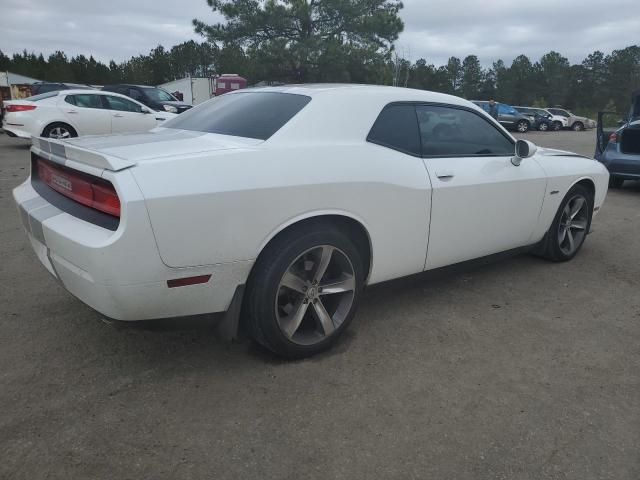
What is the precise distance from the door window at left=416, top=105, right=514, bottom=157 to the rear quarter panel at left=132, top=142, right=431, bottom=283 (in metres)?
0.29

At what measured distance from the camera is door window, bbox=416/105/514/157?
3289mm

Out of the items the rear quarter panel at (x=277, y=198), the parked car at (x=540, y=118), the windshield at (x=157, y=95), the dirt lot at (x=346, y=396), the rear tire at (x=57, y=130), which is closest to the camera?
the dirt lot at (x=346, y=396)

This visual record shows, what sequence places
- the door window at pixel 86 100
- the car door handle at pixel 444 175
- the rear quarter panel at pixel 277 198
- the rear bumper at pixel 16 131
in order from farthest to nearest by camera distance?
1. the door window at pixel 86 100
2. the rear bumper at pixel 16 131
3. the car door handle at pixel 444 175
4. the rear quarter panel at pixel 277 198

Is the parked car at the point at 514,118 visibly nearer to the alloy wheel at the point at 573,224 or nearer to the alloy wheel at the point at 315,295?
the alloy wheel at the point at 573,224

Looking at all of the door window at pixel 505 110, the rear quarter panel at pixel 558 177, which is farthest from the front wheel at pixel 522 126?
the rear quarter panel at pixel 558 177

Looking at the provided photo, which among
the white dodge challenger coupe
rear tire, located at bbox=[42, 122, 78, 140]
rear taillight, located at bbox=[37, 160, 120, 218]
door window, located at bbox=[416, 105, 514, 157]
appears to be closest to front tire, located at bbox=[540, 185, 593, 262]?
the white dodge challenger coupe

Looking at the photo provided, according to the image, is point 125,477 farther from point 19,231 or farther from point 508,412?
point 19,231

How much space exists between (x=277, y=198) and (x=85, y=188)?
90 cm

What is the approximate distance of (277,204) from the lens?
2.44m

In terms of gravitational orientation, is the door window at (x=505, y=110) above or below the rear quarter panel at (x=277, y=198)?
above

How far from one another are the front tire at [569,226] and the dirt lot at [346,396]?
34.2 inches

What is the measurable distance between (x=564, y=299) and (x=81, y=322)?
335 centimetres

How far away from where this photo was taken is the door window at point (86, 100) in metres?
10.8

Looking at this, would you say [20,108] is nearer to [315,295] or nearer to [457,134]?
[457,134]
